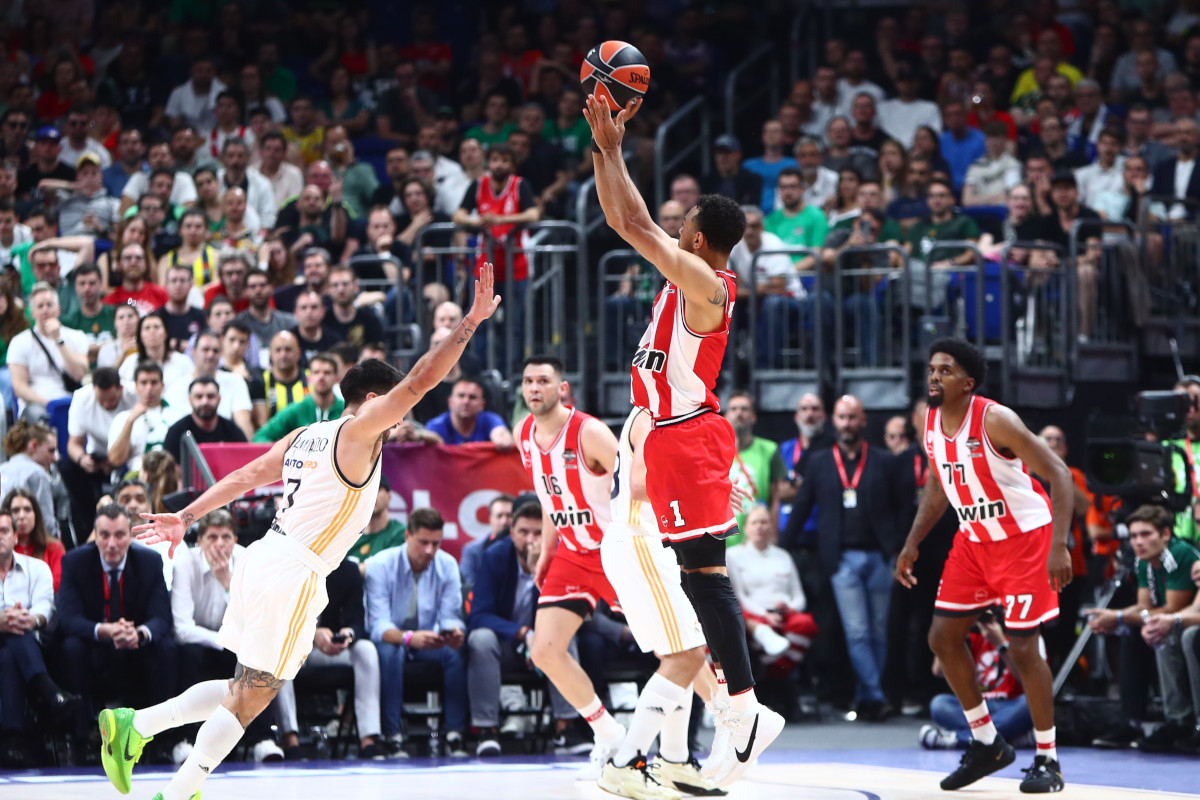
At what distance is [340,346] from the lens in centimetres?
1194

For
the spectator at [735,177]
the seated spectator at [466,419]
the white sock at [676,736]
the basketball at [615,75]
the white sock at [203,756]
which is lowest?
the white sock at [676,736]

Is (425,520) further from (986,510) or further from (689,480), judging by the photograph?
(986,510)

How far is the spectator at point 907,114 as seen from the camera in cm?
1680

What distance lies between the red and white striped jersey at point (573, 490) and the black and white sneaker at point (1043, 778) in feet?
8.78

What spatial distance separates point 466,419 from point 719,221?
5031 mm

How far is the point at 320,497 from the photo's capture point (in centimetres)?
706

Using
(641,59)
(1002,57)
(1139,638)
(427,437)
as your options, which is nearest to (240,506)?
(427,437)

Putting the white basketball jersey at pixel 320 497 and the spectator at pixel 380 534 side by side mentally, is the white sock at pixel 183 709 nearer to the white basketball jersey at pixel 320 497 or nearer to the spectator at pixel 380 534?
the white basketball jersey at pixel 320 497

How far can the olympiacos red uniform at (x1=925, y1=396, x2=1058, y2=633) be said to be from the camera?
28.1ft

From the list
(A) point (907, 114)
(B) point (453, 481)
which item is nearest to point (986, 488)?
(B) point (453, 481)

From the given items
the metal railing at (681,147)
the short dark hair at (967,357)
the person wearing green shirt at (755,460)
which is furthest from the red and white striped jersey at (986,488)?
the metal railing at (681,147)

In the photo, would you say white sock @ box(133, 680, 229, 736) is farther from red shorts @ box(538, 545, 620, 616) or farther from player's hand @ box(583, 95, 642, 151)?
player's hand @ box(583, 95, 642, 151)

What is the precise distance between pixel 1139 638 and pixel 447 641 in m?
4.72

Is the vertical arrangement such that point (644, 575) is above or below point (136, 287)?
below
